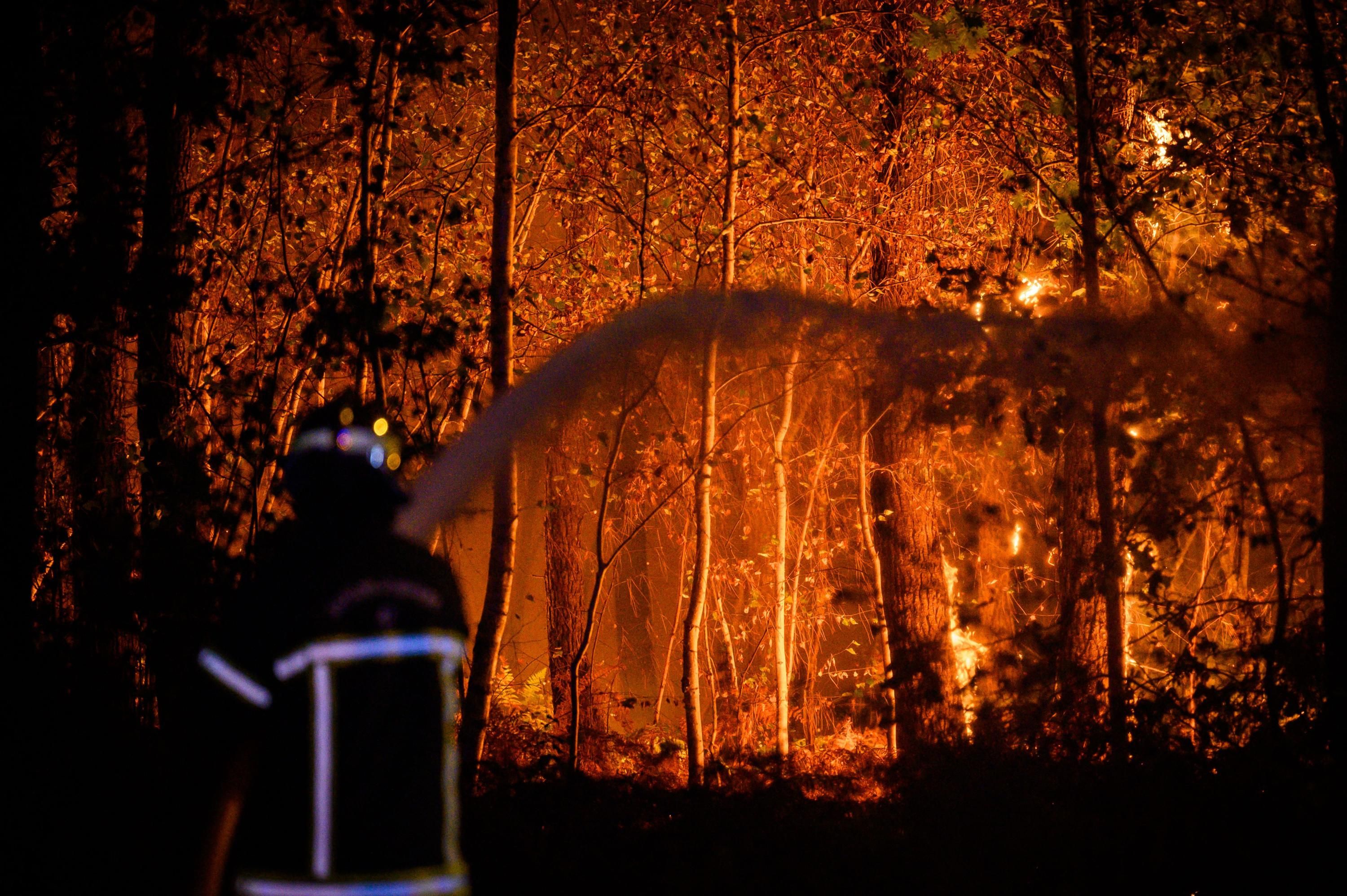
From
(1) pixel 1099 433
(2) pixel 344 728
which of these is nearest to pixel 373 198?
(1) pixel 1099 433

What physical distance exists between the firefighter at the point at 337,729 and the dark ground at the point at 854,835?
131 inches

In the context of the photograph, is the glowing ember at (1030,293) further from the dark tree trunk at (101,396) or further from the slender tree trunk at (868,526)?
the dark tree trunk at (101,396)

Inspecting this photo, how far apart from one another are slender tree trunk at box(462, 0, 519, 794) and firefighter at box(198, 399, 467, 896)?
447 cm

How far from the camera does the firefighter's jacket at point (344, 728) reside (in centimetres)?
238

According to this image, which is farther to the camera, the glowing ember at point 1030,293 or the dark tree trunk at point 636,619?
the dark tree trunk at point 636,619

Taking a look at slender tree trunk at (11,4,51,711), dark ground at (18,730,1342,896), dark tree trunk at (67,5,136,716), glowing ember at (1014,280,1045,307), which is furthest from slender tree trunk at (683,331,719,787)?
slender tree trunk at (11,4,51,711)

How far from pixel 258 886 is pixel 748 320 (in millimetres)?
7963

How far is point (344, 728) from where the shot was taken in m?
2.39

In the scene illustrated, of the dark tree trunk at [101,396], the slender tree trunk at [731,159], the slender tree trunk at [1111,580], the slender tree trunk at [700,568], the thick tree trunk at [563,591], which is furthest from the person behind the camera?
the thick tree trunk at [563,591]

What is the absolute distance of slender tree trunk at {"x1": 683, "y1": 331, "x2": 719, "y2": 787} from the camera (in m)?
9.88

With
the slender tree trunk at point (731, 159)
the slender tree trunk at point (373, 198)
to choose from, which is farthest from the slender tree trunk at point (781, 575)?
the slender tree trunk at point (373, 198)

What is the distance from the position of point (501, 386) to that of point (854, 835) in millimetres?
3996

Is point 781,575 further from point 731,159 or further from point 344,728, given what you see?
point 344,728

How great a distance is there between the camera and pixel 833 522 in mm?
14750
